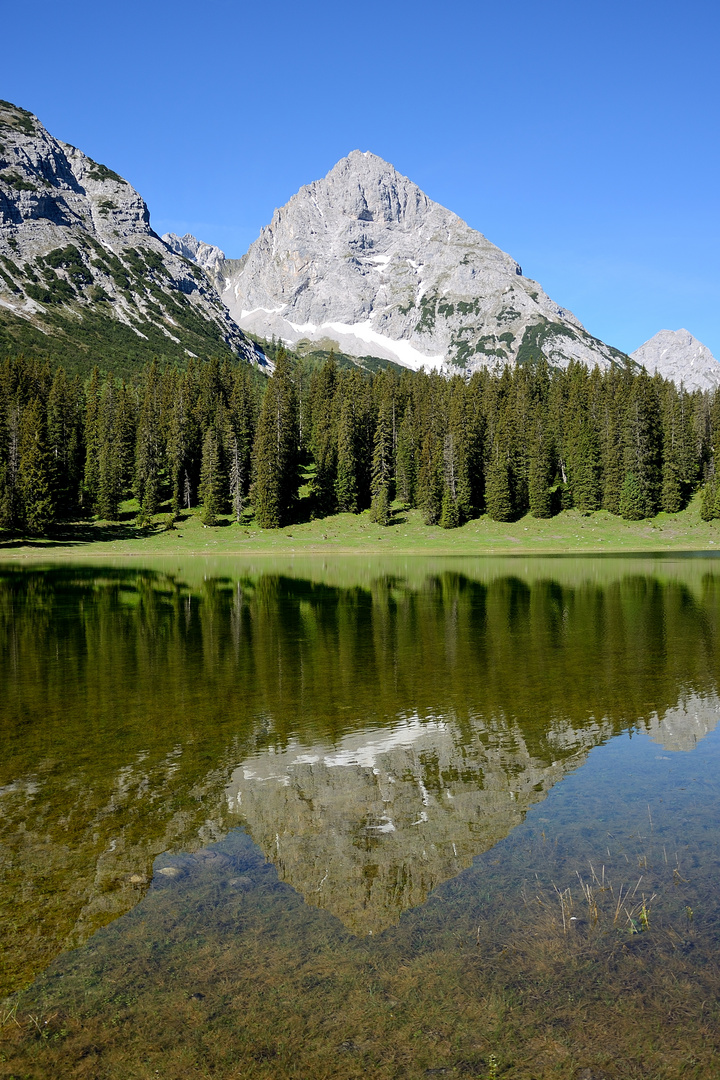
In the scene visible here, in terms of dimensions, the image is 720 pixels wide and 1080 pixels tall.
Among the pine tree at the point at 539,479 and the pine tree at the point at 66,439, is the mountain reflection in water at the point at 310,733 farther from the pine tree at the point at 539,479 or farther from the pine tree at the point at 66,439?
the pine tree at the point at 66,439

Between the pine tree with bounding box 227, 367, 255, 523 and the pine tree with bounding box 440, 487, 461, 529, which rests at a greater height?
the pine tree with bounding box 227, 367, 255, 523

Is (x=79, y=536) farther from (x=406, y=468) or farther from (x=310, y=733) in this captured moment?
(x=310, y=733)

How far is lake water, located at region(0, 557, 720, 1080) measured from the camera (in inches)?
248

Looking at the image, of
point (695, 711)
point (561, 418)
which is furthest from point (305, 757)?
point (561, 418)

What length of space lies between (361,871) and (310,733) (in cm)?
643

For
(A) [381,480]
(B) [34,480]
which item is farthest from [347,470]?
(B) [34,480]

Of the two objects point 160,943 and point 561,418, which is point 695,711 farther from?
point 561,418

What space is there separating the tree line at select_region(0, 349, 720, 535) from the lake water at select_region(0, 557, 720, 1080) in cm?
9299

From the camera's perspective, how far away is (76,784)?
12.5 meters

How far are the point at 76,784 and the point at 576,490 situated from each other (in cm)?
11436

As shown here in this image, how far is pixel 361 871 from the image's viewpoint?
920 cm

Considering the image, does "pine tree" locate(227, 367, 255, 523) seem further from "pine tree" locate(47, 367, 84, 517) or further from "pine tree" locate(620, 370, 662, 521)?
"pine tree" locate(620, 370, 662, 521)

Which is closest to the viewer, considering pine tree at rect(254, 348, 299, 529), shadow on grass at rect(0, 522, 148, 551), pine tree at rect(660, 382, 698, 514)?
shadow on grass at rect(0, 522, 148, 551)

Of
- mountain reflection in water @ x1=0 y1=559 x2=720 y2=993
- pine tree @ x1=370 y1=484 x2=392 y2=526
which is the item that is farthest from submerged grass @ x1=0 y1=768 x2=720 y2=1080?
pine tree @ x1=370 y1=484 x2=392 y2=526
